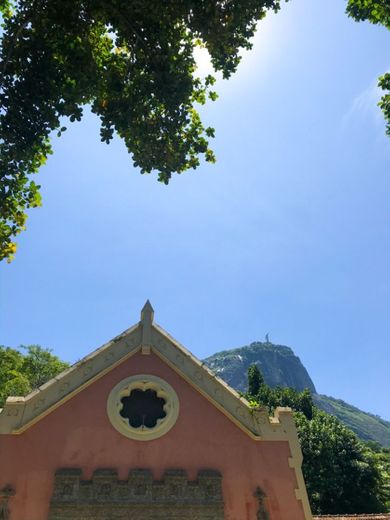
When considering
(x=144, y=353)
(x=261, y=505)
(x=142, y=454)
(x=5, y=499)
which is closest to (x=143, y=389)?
(x=144, y=353)

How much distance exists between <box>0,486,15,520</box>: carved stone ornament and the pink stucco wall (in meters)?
0.09

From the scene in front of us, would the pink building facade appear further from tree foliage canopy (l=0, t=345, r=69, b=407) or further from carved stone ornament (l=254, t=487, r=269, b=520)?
tree foliage canopy (l=0, t=345, r=69, b=407)

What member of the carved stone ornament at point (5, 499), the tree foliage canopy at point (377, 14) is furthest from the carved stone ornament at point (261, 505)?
the tree foliage canopy at point (377, 14)

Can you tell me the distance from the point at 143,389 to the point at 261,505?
388 centimetres

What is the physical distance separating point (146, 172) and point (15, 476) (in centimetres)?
865

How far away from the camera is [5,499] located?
309 inches

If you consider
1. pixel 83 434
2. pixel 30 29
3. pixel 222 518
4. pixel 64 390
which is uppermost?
pixel 30 29

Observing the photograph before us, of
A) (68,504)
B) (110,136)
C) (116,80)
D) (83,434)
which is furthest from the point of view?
(116,80)

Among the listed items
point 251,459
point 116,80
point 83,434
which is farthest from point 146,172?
point 251,459

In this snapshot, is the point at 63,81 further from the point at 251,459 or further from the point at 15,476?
the point at 251,459

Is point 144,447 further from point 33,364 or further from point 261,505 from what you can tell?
point 33,364

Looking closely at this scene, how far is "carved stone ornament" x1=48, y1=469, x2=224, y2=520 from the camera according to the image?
7918 mm

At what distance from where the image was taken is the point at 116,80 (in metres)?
11.2

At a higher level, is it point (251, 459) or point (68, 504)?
point (251, 459)
